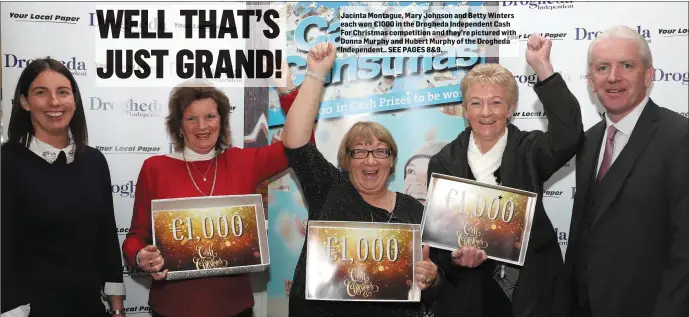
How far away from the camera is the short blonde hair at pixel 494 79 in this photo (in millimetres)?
2846

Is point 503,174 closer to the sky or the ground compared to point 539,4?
closer to the ground

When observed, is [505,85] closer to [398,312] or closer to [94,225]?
[398,312]

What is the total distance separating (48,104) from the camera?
300 centimetres

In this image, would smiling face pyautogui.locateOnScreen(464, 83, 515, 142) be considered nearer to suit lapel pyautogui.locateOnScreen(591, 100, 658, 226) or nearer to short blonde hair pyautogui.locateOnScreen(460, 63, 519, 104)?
short blonde hair pyautogui.locateOnScreen(460, 63, 519, 104)

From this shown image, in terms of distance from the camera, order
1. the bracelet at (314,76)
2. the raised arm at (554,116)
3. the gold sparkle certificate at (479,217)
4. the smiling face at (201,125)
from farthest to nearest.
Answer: the smiling face at (201,125) < the bracelet at (314,76) < the gold sparkle certificate at (479,217) < the raised arm at (554,116)

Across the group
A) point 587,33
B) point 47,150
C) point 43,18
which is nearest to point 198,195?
point 47,150

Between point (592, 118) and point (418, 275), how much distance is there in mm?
1473

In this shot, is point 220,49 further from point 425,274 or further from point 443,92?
point 425,274

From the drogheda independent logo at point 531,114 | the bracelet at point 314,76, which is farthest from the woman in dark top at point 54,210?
the drogheda independent logo at point 531,114

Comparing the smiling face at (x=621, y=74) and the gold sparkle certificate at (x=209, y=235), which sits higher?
the smiling face at (x=621, y=74)

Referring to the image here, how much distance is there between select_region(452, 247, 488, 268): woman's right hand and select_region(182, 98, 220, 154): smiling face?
135cm

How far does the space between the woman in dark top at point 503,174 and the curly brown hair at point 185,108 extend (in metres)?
1.15

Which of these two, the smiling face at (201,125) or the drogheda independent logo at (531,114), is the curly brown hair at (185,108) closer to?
the smiling face at (201,125)

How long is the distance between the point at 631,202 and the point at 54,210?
2.67 meters
